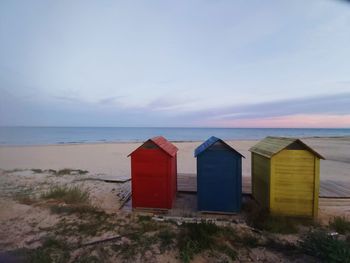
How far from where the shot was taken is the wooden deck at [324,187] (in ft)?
22.5

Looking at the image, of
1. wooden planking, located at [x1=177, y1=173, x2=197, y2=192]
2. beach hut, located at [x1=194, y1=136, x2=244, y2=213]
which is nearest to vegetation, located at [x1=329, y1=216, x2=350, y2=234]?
beach hut, located at [x1=194, y1=136, x2=244, y2=213]

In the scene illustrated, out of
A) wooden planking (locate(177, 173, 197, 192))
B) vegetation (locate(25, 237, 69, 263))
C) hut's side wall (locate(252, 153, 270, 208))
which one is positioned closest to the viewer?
vegetation (locate(25, 237, 69, 263))

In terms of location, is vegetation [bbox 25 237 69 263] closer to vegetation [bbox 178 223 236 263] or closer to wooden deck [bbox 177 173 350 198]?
vegetation [bbox 178 223 236 263]

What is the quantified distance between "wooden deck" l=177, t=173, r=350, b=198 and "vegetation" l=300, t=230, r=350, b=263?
3.31 m

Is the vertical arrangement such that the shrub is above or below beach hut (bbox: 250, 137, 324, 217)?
below

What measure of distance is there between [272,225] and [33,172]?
9114 millimetres

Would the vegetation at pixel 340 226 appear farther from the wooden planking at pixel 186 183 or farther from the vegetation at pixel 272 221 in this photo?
the wooden planking at pixel 186 183

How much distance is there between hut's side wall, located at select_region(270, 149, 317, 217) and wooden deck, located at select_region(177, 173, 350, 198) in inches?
71.2

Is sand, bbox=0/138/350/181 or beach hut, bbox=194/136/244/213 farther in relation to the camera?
sand, bbox=0/138/350/181

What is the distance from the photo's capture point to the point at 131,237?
13.7 feet

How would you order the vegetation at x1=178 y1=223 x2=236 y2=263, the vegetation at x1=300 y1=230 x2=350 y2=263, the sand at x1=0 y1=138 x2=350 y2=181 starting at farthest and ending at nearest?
the sand at x1=0 y1=138 x2=350 y2=181
the vegetation at x1=178 y1=223 x2=236 y2=263
the vegetation at x1=300 y1=230 x2=350 y2=263

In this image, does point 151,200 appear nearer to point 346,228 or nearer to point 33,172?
point 346,228

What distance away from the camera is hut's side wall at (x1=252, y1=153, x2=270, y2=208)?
5297mm

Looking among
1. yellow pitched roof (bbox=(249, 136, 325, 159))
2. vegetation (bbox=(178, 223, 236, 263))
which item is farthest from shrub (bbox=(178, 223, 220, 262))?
yellow pitched roof (bbox=(249, 136, 325, 159))
